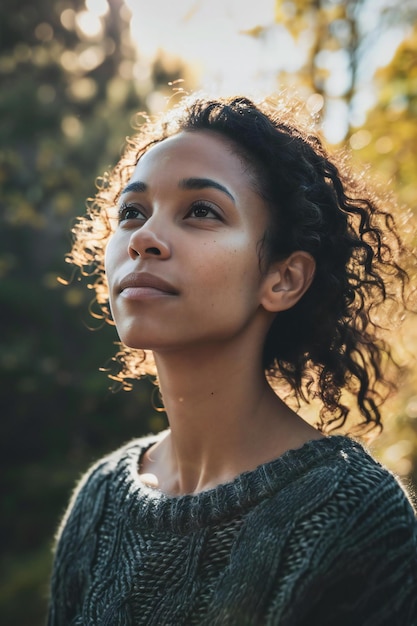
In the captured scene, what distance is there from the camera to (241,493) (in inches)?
67.4

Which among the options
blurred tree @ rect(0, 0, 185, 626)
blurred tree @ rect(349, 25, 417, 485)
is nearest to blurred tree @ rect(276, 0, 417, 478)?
blurred tree @ rect(349, 25, 417, 485)

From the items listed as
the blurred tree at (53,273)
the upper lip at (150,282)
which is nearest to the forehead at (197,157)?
the upper lip at (150,282)

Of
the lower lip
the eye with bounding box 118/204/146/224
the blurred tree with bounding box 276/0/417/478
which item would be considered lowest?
the lower lip

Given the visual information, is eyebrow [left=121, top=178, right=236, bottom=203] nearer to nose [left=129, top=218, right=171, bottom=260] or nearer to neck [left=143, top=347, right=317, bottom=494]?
nose [left=129, top=218, right=171, bottom=260]

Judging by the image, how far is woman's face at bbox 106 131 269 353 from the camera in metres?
1.72

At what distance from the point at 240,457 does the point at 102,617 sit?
511 millimetres

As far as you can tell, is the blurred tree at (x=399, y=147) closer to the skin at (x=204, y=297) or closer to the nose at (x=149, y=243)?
the skin at (x=204, y=297)

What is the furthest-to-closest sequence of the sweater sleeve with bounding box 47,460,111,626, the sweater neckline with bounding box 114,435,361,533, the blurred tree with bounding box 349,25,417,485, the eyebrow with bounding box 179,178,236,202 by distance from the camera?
1. the blurred tree with bounding box 349,25,417,485
2. the sweater sleeve with bounding box 47,460,111,626
3. the eyebrow with bounding box 179,178,236,202
4. the sweater neckline with bounding box 114,435,361,533

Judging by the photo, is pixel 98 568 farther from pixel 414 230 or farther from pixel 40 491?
pixel 40 491

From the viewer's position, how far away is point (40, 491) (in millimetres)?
5625

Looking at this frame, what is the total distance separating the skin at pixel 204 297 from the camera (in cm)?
172

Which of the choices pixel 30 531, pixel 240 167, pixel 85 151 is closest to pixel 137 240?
pixel 240 167

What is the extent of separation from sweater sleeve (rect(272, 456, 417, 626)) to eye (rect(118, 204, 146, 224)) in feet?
2.78

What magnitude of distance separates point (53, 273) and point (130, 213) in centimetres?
403
